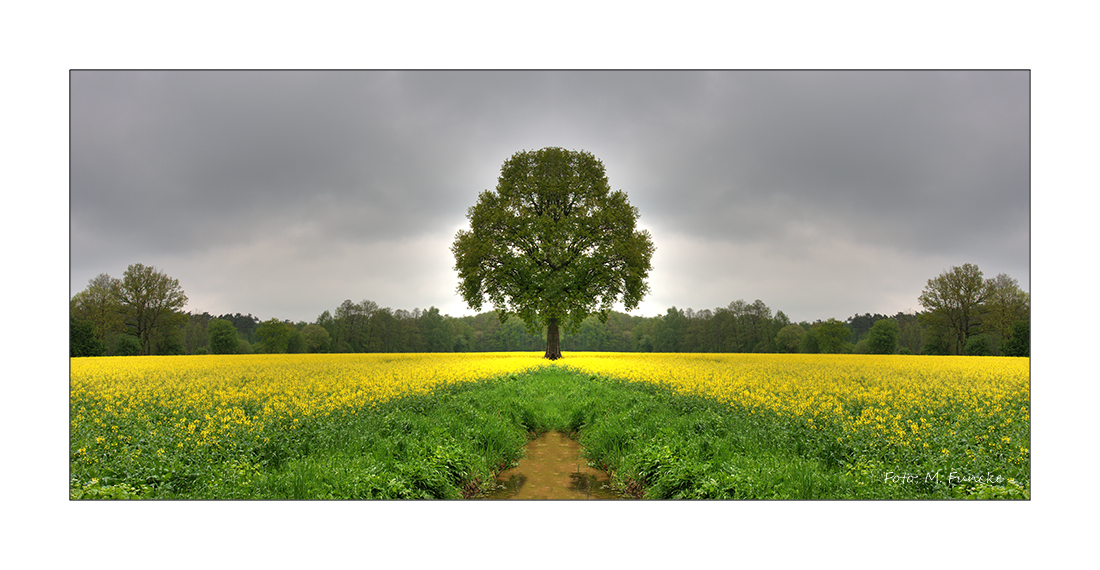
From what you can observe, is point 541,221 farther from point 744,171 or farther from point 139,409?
point 139,409

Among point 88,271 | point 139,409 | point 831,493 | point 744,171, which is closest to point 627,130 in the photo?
point 744,171

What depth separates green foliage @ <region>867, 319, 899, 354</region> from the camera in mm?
10159

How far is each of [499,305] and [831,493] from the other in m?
15.9

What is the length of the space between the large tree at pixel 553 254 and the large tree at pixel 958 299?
10.6 m

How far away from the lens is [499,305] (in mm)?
20344

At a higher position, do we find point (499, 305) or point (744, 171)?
point (744, 171)

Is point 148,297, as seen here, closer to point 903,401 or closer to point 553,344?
point 903,401

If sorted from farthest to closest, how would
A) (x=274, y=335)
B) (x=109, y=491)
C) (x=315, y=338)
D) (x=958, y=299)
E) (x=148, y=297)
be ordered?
1. (x=315, y=338)
2. (x=274, y=335)
3. (x=148, y=297)
4. (x=958, y=299)
5. (x=109, y=491)

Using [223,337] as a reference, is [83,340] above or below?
above

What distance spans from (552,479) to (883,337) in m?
9.22

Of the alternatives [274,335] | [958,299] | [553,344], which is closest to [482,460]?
[958,299]

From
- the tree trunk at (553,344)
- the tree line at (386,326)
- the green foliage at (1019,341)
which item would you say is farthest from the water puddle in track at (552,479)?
the tree trunk at (553,344)

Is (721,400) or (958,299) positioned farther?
(721,400)

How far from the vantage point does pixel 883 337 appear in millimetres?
11258
